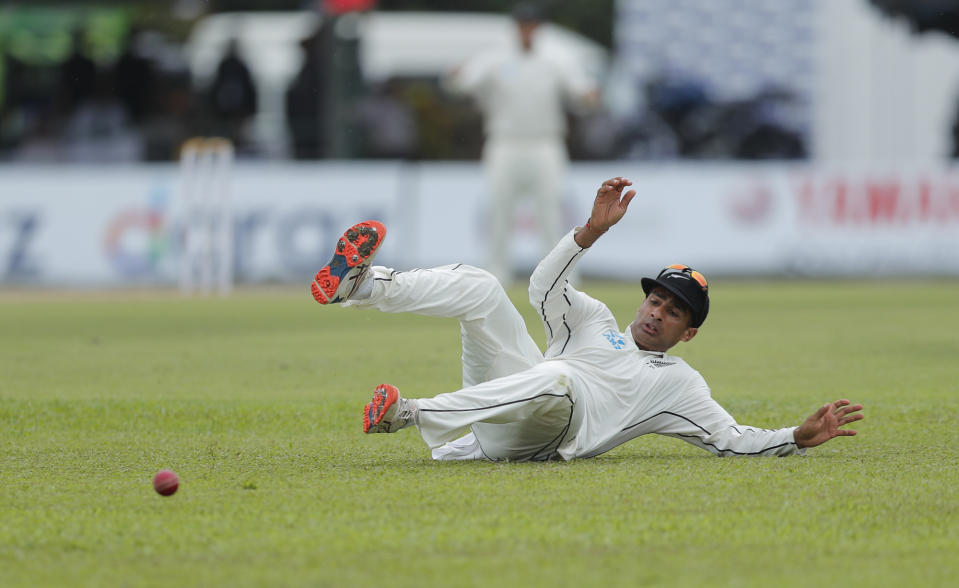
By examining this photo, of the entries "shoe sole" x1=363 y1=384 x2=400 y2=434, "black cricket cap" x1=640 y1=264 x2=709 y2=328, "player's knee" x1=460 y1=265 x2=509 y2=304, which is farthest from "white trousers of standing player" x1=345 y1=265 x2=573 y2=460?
"black cricket cap" x1=640 y1=264 x2=709 y2=328

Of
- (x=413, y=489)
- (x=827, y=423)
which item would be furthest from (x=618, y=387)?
(x=413, y=489)

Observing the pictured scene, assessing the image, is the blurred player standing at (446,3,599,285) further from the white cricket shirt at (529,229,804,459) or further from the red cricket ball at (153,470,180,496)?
the red cricket ball at (153,470,180,496)

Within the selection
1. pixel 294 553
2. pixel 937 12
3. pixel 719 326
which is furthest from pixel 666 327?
pixel 937 12

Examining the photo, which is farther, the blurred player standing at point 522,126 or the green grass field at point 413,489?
the blurred player standing at point 522,126

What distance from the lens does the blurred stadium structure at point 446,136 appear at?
1925 cm

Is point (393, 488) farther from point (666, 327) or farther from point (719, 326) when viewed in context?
point (719, 326)

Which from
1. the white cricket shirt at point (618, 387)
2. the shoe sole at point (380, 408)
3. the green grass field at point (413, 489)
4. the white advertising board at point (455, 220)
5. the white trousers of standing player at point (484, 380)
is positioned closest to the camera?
the green grass field at point (413, 489)

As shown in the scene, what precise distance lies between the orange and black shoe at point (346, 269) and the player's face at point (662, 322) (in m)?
1.09

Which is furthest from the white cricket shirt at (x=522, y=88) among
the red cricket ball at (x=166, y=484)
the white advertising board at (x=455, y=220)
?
the red cricket ball at (x=166, y=484)

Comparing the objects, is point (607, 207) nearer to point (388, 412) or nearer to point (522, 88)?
point (388, 412)

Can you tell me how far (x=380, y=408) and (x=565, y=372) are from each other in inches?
28.1

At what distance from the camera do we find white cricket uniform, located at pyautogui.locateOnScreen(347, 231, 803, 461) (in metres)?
5.66

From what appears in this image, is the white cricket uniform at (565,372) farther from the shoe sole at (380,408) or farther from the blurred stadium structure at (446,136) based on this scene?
the blurred stadium structure at (446,136)

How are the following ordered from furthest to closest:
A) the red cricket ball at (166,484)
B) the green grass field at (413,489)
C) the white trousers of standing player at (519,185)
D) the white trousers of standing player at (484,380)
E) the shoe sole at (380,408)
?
the white trousers of standing player at (519,185) < the white trousers of standing player at (484,380) < the shoe sole at (380,408) < the red cricket ball at (166,484) < the green grass field at (413,489)
